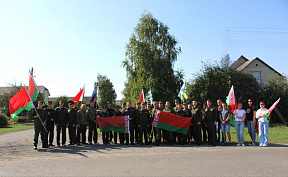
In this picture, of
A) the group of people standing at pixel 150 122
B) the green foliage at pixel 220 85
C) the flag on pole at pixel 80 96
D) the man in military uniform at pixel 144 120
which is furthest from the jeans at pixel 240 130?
the green foliage at pixel 220 85

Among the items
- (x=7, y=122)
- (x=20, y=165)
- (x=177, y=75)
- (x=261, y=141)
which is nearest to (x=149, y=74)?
(x=177, y=75)

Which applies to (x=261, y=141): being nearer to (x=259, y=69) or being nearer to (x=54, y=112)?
(x=54, y=112)

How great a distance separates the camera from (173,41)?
1355 inches

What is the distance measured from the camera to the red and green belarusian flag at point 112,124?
12547mm

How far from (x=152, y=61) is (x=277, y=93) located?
15.7 metres

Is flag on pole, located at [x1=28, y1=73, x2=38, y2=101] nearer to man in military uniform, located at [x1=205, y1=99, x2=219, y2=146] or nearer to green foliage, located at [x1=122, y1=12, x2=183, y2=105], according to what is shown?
man in military uniform, located at [x1=205, y1=99, x2=219, y2=146]

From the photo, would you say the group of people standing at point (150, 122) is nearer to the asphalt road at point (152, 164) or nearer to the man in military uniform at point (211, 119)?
the man in military uniform at point (211, 119)

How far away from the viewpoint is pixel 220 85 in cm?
2500

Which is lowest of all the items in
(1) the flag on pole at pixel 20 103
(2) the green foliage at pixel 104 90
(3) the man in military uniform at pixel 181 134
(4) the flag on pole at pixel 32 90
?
(3) the man in military uniform at pixel 181 134

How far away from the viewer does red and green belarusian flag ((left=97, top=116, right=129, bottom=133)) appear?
12547mm

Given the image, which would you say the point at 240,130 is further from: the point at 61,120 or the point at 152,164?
the point at 61,120

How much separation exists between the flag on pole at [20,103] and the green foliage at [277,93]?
2387 centimetres

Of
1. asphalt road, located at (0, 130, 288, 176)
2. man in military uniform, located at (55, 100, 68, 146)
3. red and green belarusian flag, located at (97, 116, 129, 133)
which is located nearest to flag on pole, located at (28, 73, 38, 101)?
man in military uniform, located at (55, 100, 68, 146)

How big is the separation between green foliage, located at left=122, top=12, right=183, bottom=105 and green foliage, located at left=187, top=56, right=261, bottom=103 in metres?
7.16
